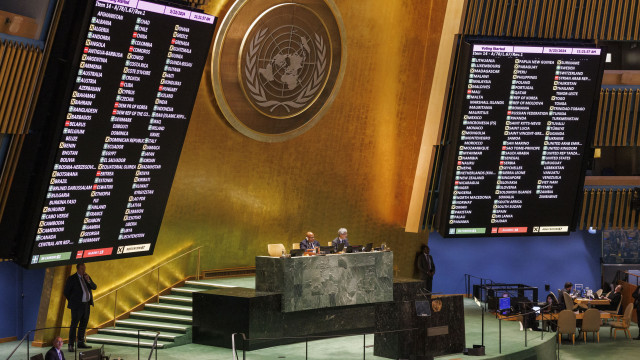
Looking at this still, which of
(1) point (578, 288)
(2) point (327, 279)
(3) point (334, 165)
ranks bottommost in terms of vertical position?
(2) point (327, 279)

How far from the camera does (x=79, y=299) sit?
1203 centimetres

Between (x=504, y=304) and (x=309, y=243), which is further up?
(x=309, y=243)

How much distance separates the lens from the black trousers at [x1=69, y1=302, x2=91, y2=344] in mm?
12023

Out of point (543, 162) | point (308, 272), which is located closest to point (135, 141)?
point (308, 272)

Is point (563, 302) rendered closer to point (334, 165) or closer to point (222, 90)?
point (334, 165)

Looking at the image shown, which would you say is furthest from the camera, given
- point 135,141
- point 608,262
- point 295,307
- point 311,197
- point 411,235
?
point 608,262

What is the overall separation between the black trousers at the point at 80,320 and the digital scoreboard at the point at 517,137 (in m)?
6.15

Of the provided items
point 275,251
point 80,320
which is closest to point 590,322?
point 275,251

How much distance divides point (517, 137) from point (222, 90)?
16.8ft

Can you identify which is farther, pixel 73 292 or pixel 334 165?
pixel 334 165

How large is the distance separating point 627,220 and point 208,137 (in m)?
9.02

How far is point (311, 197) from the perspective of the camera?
1625 cm

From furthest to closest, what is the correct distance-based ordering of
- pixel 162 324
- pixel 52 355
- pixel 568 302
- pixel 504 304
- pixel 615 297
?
pixel 615 297 < pixel 568 302 < pixel 504 304 < pixel 162 324 < pixel 52 355

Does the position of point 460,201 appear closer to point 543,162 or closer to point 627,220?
point 543,162
